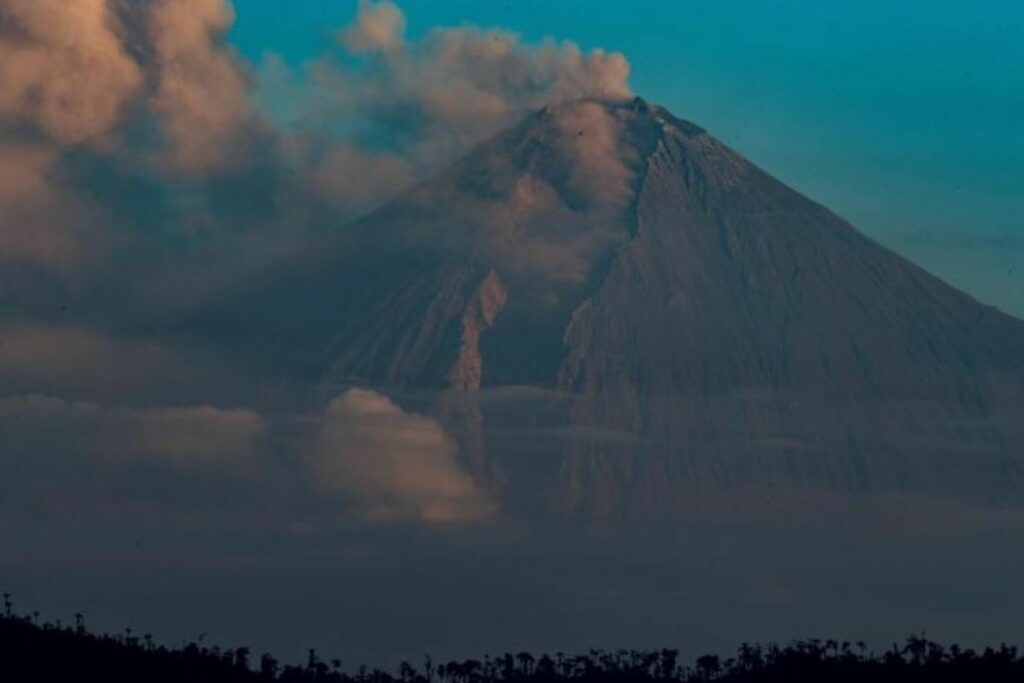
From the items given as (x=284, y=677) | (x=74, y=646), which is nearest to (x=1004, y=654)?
(x=284, y=677)

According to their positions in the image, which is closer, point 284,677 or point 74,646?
point 74,646

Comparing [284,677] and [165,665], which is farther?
[284,677]

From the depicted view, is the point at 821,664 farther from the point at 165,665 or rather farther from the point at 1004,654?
the point at 165,665

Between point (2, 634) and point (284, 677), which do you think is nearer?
point (2, 634)

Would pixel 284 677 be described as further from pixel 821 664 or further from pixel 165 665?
pixel 821 664

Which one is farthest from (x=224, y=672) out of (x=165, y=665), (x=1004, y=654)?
(x=1004, y=654)

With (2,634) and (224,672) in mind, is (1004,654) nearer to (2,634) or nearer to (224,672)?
(224,672)
